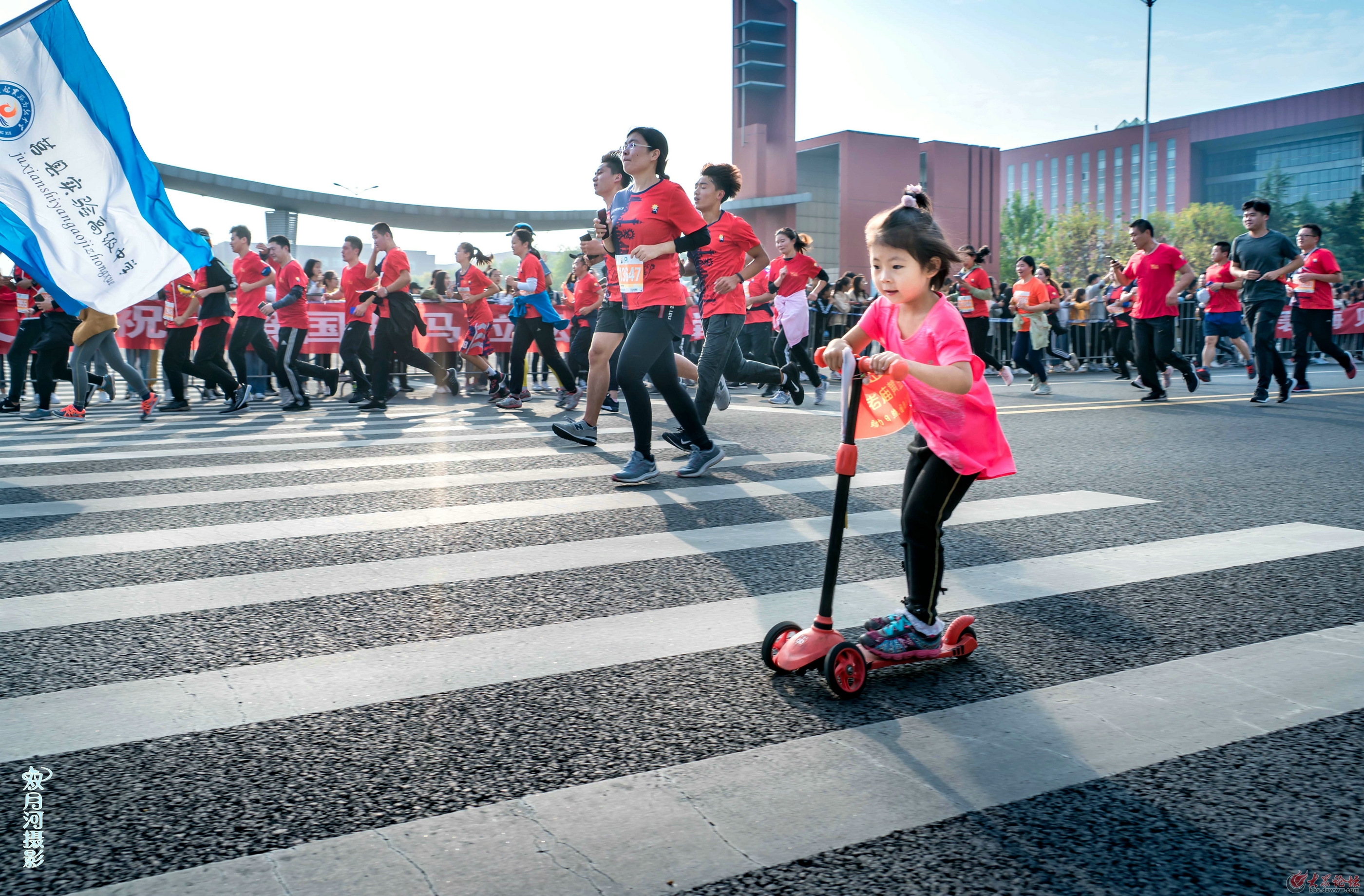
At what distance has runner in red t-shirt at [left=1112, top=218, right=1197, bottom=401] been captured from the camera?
12039 millimetres

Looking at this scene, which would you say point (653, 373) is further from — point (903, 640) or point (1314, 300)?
point (1314, 300)

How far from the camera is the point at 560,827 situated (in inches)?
79.8

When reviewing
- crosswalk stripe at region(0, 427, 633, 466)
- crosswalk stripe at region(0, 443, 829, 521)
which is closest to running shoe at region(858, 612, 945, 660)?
crosswalk stripe at region(0, 443, 829, 521)

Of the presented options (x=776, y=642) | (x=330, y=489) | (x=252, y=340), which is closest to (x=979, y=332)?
(x=252, y=340)

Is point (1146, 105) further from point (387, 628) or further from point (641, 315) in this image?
point (387, 628)

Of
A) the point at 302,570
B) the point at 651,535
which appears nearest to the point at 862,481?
the point at 651,535

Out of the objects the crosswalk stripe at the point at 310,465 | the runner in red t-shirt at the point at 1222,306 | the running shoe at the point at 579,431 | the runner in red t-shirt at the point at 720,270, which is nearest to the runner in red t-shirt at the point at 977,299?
the runner in red t-shirt at the point at 1222,306

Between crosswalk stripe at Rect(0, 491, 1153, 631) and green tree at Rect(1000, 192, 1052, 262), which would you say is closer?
crosswalk stripe at Rect(0, 491, 1153, 631)

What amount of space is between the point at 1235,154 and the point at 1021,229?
31343mm

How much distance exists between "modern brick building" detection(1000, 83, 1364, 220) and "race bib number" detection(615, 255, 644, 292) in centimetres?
9544

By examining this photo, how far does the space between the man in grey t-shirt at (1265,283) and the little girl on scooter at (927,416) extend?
10.3m

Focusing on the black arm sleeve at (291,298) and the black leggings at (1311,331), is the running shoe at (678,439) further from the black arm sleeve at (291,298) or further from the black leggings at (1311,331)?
the black leggings at (1311,331)

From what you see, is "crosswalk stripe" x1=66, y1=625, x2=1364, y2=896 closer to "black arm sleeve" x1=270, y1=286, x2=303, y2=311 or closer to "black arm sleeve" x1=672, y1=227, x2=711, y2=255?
"black arm sleeve" x1=672, y1=227, x2=711, y2=255

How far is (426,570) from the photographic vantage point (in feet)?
A: 13.8
